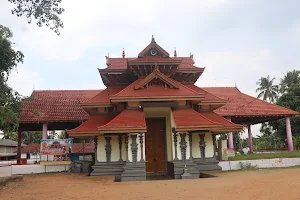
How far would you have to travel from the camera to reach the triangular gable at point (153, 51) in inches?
568

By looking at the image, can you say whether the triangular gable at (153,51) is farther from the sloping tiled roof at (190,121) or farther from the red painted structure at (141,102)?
the sloping tiled roof at (190,121)

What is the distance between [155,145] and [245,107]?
8168 mm

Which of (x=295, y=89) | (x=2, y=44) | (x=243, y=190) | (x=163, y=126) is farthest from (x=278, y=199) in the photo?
(x=295, y=89)

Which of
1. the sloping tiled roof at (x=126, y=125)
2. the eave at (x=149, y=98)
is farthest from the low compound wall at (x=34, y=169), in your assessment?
the eave at (x=149, y=98)

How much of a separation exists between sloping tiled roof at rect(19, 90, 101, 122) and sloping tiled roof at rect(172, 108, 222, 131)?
6.79m

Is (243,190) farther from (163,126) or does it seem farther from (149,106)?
(163,126)

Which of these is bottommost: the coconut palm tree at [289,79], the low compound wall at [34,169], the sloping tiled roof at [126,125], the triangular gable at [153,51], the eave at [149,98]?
the low compound wall at [34,169]

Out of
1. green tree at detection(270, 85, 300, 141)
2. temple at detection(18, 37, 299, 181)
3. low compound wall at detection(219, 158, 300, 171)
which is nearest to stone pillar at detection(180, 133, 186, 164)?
temple at detection(18, 37, 299, 181)

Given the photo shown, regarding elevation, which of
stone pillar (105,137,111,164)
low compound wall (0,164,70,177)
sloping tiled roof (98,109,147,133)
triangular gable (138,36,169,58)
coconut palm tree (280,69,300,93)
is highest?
coconut palm tree (280,69,300,93)

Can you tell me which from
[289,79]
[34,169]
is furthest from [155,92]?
[289,79]

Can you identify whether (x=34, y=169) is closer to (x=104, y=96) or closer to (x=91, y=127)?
(x=91, y=127)

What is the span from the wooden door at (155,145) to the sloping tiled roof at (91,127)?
83.1 inches

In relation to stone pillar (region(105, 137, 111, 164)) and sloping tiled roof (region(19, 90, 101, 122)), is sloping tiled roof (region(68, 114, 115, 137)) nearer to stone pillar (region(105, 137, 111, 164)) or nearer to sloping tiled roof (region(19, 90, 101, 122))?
stone pillar (region(105, 137, 111, 164))

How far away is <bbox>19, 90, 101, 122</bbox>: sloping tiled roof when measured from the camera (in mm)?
16531
